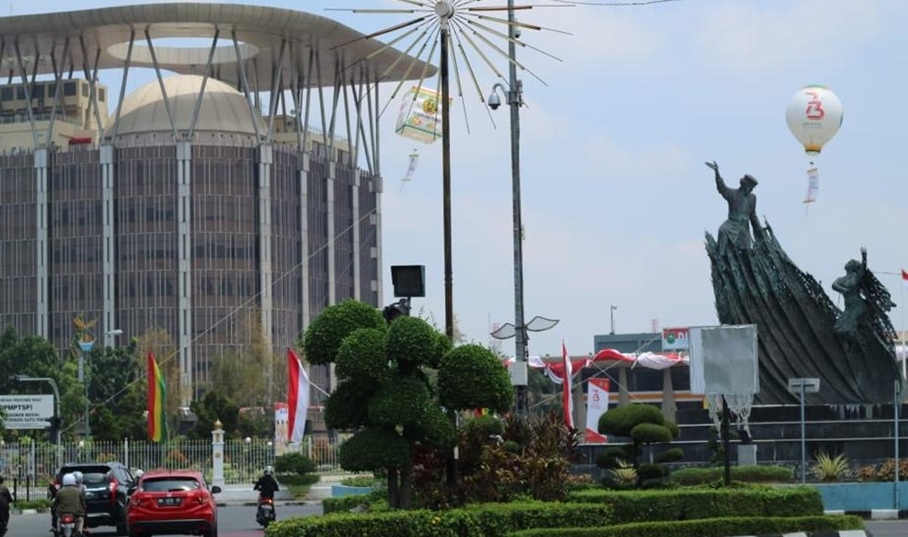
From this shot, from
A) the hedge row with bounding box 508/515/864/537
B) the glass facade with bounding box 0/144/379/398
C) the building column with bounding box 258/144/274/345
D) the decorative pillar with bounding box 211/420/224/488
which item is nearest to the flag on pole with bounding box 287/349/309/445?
the decorative pillar with bounding box 211/420/224/488

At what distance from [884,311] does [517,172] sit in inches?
643

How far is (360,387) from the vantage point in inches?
913

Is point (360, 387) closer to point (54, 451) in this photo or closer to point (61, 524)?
point (61, 524)

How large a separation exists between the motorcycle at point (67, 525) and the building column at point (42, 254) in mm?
85963

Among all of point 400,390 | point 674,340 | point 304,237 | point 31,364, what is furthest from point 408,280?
point 674,340

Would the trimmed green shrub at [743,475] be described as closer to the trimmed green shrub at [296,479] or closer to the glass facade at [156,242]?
the trimmed green shrub at [296,479]

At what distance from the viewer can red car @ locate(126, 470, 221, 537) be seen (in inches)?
1230

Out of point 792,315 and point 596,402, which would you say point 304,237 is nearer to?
point 596,402

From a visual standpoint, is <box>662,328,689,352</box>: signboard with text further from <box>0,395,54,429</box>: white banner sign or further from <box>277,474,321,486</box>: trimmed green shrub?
<box>277,474,321,486</box>: trimmed green shrub

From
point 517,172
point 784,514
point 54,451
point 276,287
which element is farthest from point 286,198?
point 784,514

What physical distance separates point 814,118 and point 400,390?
37170mm

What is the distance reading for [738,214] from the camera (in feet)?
154

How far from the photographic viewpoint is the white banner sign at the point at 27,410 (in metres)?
62.2

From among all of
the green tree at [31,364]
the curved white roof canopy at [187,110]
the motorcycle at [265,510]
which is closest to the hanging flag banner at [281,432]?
the motorcycle at [265,510]
